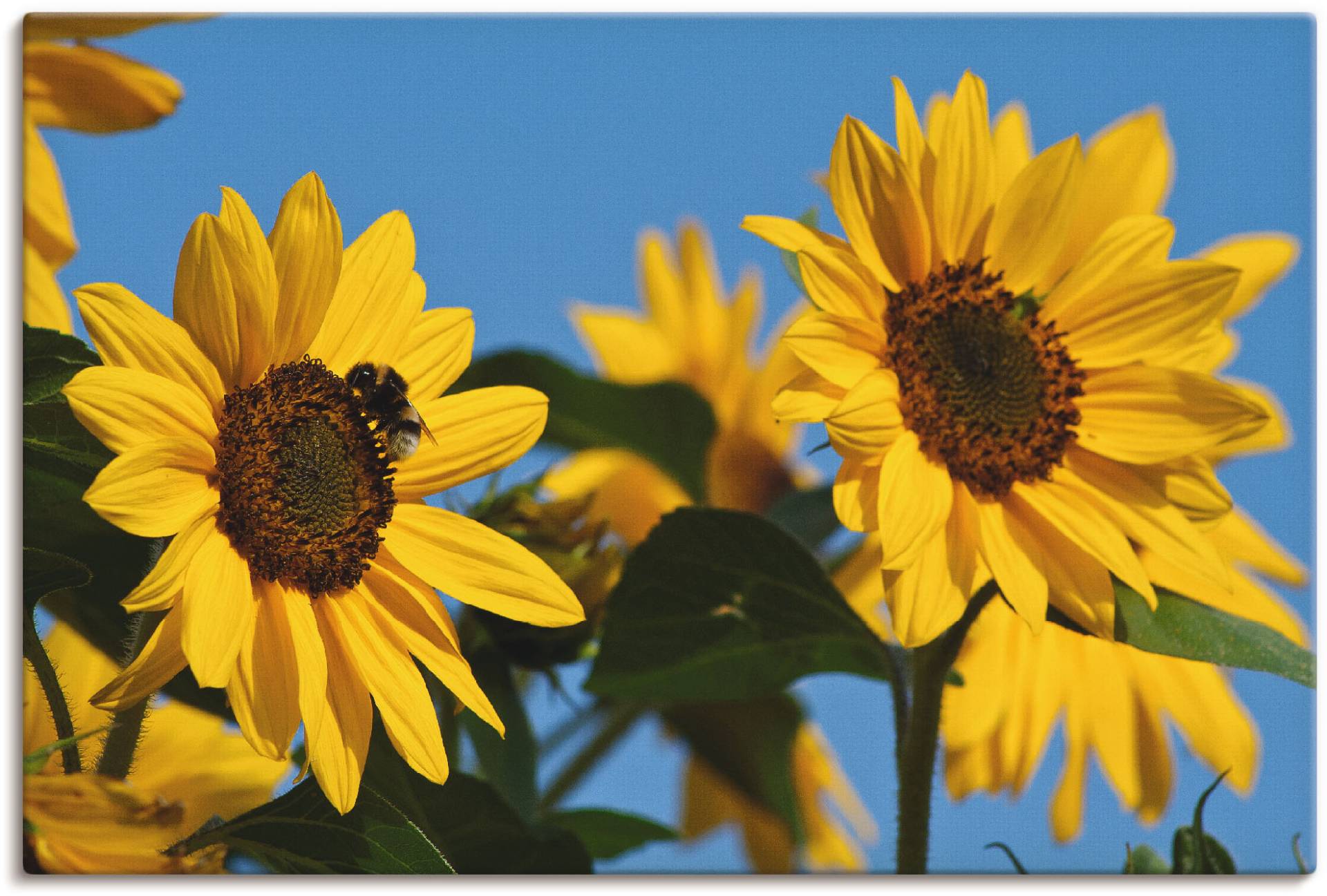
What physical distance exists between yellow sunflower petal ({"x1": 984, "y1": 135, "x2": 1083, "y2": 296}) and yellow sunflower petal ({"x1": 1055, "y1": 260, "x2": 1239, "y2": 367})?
0.05 meters

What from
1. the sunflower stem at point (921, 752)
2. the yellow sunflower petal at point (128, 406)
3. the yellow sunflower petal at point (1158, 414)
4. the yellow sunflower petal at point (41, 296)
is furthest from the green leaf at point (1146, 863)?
the yellow sunflower petal at point (41, 296)

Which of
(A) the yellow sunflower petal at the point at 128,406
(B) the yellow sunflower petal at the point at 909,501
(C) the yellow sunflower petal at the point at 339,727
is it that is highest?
(B) the yellow sunflower petal at the point at 909,501

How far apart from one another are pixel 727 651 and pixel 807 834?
2.00ft

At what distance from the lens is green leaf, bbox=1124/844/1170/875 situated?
1126 millimetres

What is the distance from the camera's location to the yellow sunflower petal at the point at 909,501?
0.90m

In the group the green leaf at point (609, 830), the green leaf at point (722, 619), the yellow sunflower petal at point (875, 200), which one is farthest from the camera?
the green leaf at point (609, 830)

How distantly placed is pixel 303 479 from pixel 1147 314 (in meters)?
0.57

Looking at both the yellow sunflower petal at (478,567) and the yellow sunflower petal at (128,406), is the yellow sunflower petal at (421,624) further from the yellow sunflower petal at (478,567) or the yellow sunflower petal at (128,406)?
the yellow sunflower petal at (128,406)

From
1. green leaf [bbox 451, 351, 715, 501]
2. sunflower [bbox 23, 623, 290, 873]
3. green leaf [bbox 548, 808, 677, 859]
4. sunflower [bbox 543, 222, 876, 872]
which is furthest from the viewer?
sunflower [bbox 543, 222, 876, 872]

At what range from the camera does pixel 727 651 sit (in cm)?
113

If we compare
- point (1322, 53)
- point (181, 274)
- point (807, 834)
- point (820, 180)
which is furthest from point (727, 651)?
point (1322, 53)

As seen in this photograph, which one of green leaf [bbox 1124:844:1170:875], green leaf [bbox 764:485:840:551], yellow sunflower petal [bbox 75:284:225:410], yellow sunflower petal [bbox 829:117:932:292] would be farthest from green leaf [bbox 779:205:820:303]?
green leaf [bbox 1124:844:1170:875]

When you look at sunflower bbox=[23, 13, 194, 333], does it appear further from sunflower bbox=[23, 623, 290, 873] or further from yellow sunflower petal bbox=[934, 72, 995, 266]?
yellow sunflower petal bbox=[934, 72, 995, 266]

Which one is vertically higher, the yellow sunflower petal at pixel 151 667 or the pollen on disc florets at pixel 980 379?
the pollen on disc florets at pixel 980 379
